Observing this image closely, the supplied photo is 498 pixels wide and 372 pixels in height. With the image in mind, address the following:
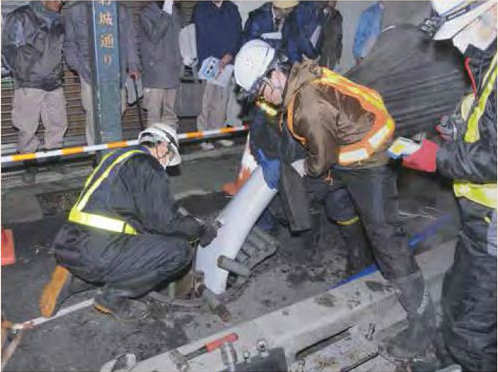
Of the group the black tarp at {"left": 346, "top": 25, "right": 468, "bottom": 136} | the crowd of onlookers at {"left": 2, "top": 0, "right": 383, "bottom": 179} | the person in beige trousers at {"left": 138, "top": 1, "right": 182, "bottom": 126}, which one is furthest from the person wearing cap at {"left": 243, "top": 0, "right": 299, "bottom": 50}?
the black tarp at {"left": 346, "top": 25, "right": 468, "bottom": 136}

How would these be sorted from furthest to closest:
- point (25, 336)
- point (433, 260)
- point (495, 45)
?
point (433, 260) → point (25, 336) → point (495, 45)

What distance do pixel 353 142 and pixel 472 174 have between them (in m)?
0.93

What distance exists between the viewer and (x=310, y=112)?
3500 mm

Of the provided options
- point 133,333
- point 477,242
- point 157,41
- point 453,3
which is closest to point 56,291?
point 133,333

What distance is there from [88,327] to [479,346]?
9.00 ft

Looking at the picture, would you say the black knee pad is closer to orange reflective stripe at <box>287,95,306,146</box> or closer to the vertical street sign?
orange reflective stripe at <box>287,95,306,146</box>

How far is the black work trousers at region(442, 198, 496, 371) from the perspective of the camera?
130 inches

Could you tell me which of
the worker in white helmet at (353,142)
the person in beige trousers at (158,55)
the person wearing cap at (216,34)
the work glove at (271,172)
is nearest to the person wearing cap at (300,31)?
the person wearing cap at (216,34)

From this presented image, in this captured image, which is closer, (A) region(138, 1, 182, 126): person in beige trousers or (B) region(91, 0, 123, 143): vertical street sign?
(B) region(91, 0, 123, 143): vertical street sign

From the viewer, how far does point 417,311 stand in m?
3.82

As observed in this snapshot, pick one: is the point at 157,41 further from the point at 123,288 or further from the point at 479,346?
the point at 479,346

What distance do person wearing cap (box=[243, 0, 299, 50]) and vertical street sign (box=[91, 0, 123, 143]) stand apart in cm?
228

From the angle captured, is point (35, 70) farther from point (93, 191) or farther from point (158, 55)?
point (93, 191)

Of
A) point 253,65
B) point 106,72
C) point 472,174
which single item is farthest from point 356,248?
point 106,72
